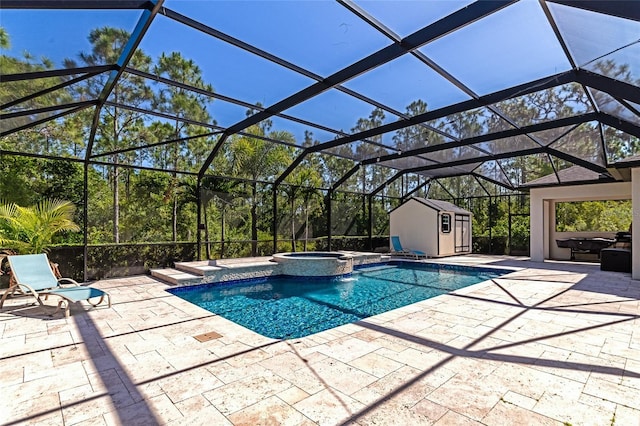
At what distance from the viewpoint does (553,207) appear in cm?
1353

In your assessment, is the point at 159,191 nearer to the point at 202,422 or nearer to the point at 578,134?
the point at 202,422

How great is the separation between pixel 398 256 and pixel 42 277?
1176 cm

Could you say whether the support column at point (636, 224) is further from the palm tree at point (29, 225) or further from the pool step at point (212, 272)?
the palm tree at point (29, 225)

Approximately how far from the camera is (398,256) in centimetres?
1417

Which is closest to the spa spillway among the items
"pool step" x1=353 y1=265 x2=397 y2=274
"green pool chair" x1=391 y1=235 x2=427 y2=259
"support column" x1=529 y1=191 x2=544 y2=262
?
"pool step" x1=353 y1=265 x2=397 y2=274

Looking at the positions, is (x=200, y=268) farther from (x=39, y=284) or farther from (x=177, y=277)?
(x=39, y=284)

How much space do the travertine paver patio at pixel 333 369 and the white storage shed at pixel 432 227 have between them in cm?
868

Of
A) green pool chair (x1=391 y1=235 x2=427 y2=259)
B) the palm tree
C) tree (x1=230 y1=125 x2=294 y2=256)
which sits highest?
tree (x1=230 y1=125 x2=294 y2=256)

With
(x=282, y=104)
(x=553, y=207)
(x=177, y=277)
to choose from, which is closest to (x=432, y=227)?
(x=553, y=207)

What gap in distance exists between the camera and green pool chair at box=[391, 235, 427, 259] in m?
13.8

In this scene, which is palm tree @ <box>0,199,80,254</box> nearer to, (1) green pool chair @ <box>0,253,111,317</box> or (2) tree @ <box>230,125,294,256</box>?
(1) green pool chair @ <box>0,253,111,317</box>

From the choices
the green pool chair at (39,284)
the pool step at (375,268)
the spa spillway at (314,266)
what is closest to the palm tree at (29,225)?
the green pool chair at (39,284)

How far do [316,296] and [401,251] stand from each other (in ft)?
25.5

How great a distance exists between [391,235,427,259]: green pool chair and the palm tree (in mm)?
11535
